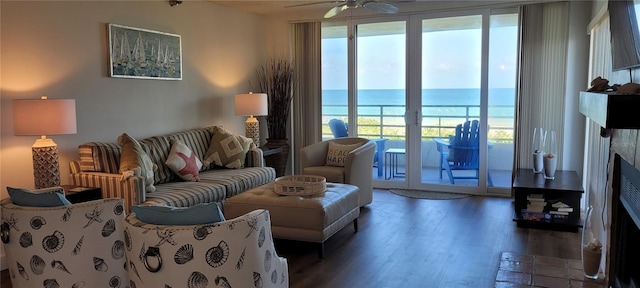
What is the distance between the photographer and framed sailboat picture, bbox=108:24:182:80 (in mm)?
4535

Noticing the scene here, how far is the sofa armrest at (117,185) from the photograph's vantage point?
3773 mm

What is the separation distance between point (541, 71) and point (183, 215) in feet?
16.4

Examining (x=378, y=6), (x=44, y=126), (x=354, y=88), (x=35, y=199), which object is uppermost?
(x=378, y=6)

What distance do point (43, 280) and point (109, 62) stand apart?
256 cm

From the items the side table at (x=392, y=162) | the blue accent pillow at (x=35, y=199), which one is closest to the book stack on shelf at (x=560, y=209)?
the side table at (x=392, y=162)

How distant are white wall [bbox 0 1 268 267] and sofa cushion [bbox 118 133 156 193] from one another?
455 mm

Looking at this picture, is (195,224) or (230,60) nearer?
(195,224)

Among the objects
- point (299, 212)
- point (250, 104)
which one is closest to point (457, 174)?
point (250, 104)

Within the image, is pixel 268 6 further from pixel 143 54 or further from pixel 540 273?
pixel 540 273

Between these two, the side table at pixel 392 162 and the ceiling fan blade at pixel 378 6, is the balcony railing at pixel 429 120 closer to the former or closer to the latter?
the side table at pixel 392 162

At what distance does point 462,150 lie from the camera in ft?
20.5

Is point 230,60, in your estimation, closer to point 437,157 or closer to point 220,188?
point 220,188

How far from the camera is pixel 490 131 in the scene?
6043mm

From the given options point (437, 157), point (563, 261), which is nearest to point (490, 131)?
point (437, 157)
